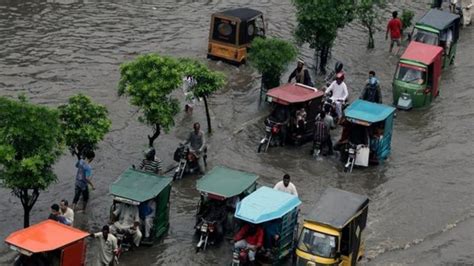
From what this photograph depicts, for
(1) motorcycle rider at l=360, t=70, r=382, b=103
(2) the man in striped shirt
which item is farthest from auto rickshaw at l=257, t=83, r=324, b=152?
(2) the man in striped shirt

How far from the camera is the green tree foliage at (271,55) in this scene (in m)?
29.2

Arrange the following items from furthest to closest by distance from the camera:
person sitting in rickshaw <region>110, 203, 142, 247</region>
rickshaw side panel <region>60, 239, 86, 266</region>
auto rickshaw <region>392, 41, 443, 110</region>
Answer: auto rickshaw <region>392, 41, 443, 110</region>, person sitting in rickshaw <region>110, 203, 142, 247</region>, rickshaw side panel <region>60, 239, 86, 266</region>

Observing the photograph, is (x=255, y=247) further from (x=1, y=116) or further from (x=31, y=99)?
(x=31, y=99)

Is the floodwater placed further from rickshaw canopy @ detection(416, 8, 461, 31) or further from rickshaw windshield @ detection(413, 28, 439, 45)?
rickshaw canopy @ detection(416, 8, 461, 31)

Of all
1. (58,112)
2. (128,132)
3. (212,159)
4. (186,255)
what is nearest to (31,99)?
(128,132)

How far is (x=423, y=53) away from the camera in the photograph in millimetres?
30984

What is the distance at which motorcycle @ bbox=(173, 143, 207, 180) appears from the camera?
81.4 ft

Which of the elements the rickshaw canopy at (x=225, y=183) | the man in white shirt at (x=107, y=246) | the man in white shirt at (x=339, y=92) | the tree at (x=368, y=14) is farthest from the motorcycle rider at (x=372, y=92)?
the man in white shirt at (x=107, y=246)

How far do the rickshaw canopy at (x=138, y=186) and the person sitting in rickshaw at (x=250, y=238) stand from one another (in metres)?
2.23

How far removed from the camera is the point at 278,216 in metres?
19.9

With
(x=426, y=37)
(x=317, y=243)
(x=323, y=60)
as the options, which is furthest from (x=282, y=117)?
(x=426, y=37)

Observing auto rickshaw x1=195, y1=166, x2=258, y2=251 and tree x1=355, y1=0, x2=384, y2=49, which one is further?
tree x1=355, y1=0, x2=384, y2=49

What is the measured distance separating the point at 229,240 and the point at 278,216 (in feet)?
7.21

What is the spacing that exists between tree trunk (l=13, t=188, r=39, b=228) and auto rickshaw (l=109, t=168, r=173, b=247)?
184 centimetres
